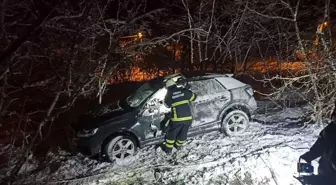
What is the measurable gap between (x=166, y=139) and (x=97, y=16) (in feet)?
14.7

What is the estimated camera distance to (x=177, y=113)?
6.86 meters

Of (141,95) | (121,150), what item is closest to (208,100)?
(141,95)

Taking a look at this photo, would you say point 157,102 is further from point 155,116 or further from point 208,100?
point 208,100

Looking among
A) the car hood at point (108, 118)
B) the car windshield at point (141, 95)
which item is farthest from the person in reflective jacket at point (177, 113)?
the car hood at point (108, 118)

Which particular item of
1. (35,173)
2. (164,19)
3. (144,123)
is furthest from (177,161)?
(164,19)

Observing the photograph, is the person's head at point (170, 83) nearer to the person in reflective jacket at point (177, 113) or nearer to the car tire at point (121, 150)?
the person in reflective jacket at point (177, 113)

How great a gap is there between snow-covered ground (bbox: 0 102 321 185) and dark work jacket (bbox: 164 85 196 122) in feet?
2.69

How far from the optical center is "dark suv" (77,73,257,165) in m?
6.99

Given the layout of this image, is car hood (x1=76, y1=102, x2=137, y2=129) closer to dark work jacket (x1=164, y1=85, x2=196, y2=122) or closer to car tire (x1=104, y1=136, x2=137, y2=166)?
car tire (x1=104, y1=136, x2=137, y2=166)

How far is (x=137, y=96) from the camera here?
25.2ft

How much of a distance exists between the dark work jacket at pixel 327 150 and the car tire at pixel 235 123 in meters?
3.37

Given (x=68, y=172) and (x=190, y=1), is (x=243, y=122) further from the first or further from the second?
(x=190, y=1)

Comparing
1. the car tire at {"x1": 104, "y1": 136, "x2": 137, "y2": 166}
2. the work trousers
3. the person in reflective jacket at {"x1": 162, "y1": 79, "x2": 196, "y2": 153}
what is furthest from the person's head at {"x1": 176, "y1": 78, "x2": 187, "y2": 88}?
the car tire at {"x1": 104, "y1": 136, "x2": 137, "y2": 166}

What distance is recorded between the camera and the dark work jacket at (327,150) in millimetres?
3748
